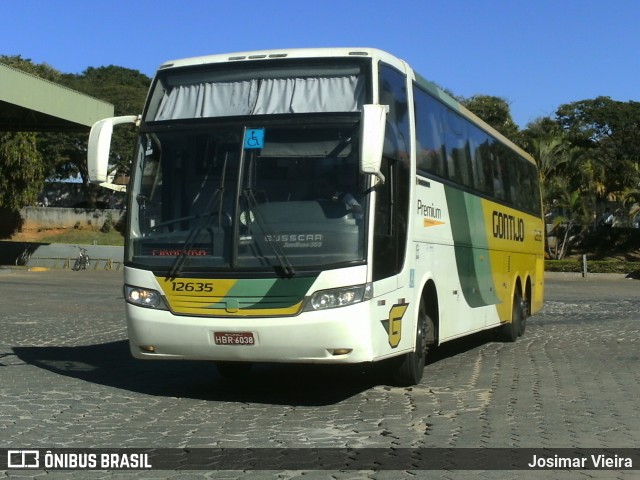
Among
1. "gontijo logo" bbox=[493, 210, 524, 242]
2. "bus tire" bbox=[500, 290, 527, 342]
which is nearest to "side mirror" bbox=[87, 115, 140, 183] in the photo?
"gontijo logo" bbox=[493, 210, 524, 242]

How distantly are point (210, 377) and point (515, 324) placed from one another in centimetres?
709

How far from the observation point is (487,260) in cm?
1448

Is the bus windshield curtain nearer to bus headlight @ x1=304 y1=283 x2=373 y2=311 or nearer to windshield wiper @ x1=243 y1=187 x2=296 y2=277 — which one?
windshield wiper @ x1=243 y1=187 x2=296 y2=277

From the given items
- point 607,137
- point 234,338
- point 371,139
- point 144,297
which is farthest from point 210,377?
point 607,137

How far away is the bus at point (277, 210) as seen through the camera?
882cm

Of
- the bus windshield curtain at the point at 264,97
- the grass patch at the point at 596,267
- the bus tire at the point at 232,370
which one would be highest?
the bus windshield curtain at the point at 264,97

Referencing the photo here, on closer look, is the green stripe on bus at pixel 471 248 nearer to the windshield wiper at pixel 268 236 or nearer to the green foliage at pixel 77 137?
the windshield wiper at pixel 268 236

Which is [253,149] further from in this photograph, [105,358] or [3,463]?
[105,358]

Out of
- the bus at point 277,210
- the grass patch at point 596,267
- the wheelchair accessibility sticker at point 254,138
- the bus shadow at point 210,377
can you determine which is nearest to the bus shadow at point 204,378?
the bus shadow at point 210,377

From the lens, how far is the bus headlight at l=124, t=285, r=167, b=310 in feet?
30.5

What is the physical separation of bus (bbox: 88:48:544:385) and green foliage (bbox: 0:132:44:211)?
4308cm

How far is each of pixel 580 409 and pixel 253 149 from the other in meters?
4.05

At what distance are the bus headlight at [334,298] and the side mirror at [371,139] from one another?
1164 millimetres

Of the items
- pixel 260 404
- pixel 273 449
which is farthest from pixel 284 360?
pixel 273 449
